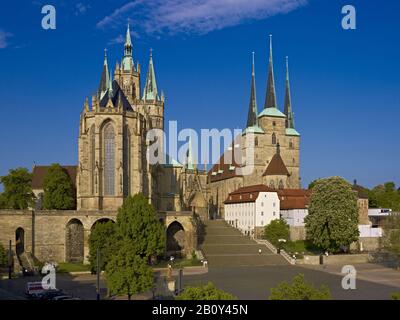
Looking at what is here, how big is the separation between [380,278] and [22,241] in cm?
3976

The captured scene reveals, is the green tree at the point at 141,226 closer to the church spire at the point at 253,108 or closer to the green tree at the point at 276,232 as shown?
the green tree at the point at 276,232

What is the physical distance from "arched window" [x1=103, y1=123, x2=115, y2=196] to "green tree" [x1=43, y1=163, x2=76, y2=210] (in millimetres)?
8803

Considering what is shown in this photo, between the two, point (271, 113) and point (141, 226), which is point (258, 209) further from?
point (141, 226)

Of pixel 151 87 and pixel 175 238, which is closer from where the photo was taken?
pixel 175 238

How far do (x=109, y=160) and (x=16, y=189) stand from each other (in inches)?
563

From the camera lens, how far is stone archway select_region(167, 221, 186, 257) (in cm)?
8056

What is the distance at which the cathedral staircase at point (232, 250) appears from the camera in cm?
7325

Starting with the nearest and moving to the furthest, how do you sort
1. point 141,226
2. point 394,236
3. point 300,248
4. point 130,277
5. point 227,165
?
point 130,277, point 141,226, point 394,236, point 300,248, point 227,165

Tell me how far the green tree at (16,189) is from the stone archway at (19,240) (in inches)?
446

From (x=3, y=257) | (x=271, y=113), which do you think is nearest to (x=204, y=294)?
(x=3, y=257)

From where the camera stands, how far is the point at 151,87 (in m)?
122

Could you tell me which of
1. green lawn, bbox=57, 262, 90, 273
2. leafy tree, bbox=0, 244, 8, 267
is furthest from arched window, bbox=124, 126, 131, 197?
leafy tree, bbox=0, 244, 8, 267

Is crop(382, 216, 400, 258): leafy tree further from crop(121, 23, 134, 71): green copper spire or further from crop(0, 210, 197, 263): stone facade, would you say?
crop(121, 23, 134, 71): green copper spire
